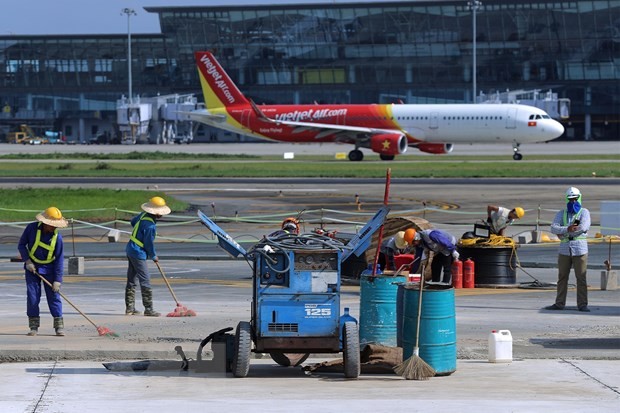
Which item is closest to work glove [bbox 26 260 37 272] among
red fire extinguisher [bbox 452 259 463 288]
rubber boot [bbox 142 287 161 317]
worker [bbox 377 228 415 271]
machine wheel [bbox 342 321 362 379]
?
rubber boot [bbox 142 287 161 317]

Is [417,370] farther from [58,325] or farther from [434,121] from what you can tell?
[434,121]

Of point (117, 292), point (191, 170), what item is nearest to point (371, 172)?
point (191, 170)

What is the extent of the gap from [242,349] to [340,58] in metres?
114

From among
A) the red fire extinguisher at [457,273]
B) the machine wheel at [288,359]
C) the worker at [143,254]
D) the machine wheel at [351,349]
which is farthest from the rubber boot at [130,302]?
the red fire extinguisher at [457,273]

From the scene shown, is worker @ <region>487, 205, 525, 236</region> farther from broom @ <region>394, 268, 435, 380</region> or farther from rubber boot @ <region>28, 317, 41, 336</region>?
rubber boot @ <region>28, 317, 41, 336</region>

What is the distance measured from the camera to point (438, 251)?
18234mm

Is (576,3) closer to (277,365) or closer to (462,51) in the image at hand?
(462,51)

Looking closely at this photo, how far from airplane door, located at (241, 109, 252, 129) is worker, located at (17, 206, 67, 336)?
203 feet

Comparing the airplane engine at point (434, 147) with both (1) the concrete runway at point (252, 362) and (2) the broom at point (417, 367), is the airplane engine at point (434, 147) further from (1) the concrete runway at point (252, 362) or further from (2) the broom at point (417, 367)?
(2) the broom at point (417, 367)

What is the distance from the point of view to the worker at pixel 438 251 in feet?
59.4

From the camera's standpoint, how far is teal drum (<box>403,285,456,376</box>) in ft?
43.4

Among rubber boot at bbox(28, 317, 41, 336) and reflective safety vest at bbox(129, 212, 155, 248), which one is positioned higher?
reflective safety vest at bbox(129, 212, 155, 248)

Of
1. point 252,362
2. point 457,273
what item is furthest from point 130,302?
point 457,273

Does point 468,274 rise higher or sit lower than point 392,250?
lower
